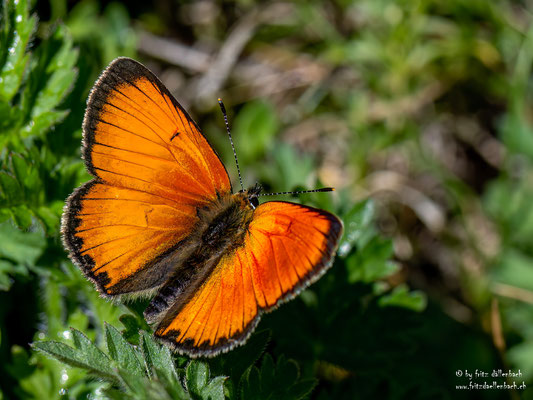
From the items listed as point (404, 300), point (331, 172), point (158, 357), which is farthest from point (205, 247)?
point (331, 172)

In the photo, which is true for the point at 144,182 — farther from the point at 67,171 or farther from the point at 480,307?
the point at 480,307

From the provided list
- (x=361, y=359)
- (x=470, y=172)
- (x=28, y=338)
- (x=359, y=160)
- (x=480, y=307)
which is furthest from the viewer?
(x=470, y=172)

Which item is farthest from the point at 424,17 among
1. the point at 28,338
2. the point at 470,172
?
the point at 28,338

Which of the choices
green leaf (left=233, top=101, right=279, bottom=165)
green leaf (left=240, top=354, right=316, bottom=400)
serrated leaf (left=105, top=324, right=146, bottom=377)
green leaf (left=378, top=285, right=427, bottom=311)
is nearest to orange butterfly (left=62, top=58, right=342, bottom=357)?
serrated leaf (left=105, top=324, right=146, bottom=377)

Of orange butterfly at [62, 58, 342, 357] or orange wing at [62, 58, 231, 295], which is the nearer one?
orange butterfly at [62, 58, 342, 357]

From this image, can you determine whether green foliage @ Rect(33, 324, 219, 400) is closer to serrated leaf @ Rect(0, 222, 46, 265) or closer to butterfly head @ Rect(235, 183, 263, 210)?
serrated leaf @ Rect(0, 222, 46, 265)

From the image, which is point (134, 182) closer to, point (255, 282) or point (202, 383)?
point (255, 282)

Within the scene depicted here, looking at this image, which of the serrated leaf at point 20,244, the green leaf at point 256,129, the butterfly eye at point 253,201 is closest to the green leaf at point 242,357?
the butterfly eye at point 253,201
